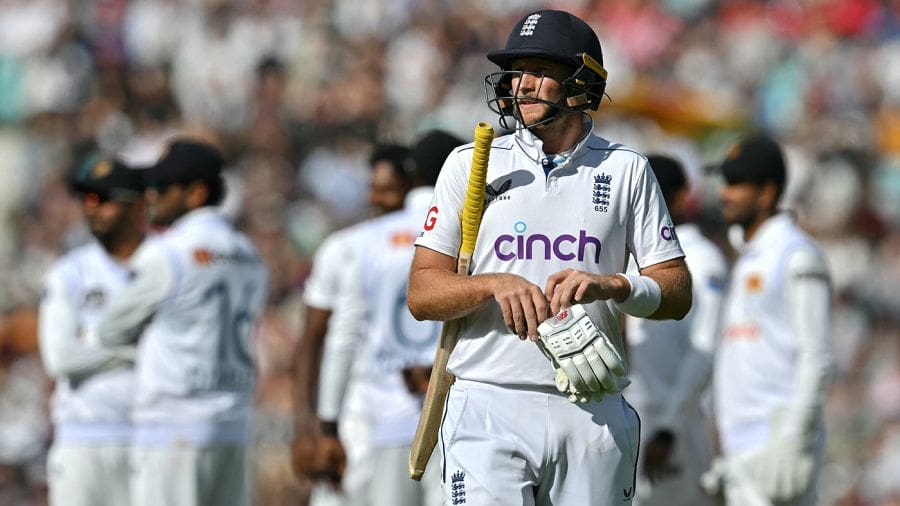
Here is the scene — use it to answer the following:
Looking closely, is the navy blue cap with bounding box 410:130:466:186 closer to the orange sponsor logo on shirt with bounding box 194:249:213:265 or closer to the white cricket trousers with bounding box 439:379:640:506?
the orange sponsor logo on shirt with bounding box 194:249:213:265

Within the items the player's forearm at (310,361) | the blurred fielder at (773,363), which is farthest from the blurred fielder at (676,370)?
the player's forearm at (310,361)

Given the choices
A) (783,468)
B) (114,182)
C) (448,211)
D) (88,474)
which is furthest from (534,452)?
(114,182)

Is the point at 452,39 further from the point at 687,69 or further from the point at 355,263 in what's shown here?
the point at 355,263

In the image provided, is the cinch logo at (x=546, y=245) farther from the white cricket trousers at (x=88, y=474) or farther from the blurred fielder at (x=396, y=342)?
the white cricket trousers at (x=88, y=474)

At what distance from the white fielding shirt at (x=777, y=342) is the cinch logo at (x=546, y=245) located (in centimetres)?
343

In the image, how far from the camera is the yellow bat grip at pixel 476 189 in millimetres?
4926

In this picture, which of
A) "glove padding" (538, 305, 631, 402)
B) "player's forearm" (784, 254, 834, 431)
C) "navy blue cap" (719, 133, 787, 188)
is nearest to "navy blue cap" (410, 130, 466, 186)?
"navy blue cap" (719, 133, 787, 188)

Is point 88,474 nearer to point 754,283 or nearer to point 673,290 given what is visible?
point 754,283

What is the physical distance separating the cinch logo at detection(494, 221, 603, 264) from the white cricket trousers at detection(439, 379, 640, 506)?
44 centimetres

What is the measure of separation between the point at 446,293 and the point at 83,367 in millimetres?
4312

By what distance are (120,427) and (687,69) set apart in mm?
9165

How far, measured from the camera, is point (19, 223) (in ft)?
52.5

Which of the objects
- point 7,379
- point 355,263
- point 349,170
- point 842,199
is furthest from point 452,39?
point 355,263

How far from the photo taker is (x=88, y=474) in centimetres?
866
